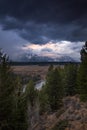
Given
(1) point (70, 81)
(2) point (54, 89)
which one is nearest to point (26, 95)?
(2) point (54, 89)

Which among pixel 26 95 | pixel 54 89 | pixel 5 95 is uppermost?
pixel 5 95

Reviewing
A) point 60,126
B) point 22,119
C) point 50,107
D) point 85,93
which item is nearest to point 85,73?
point 85,93

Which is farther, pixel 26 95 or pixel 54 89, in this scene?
pixel 54 89

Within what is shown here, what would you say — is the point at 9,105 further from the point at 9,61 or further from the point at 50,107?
the point at 50,107

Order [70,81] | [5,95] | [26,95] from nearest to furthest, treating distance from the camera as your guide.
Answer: [5,95] < [26,95] < [70,81]

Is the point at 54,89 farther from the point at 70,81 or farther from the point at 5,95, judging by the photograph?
the point at 5,95

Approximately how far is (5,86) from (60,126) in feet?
57.0

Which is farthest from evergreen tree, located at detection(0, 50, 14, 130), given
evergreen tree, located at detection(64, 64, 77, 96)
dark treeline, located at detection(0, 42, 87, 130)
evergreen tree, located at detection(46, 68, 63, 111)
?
evergreen tree, located at detection(64, 64, 77, 96)

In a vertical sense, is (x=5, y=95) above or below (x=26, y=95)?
above

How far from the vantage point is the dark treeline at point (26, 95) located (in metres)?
26.4

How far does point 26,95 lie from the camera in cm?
4691

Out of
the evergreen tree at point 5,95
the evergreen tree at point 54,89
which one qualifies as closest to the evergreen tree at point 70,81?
the evergreen tree at point 54,89

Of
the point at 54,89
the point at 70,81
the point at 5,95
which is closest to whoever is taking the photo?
the point at 5,95

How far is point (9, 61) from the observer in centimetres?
2819
